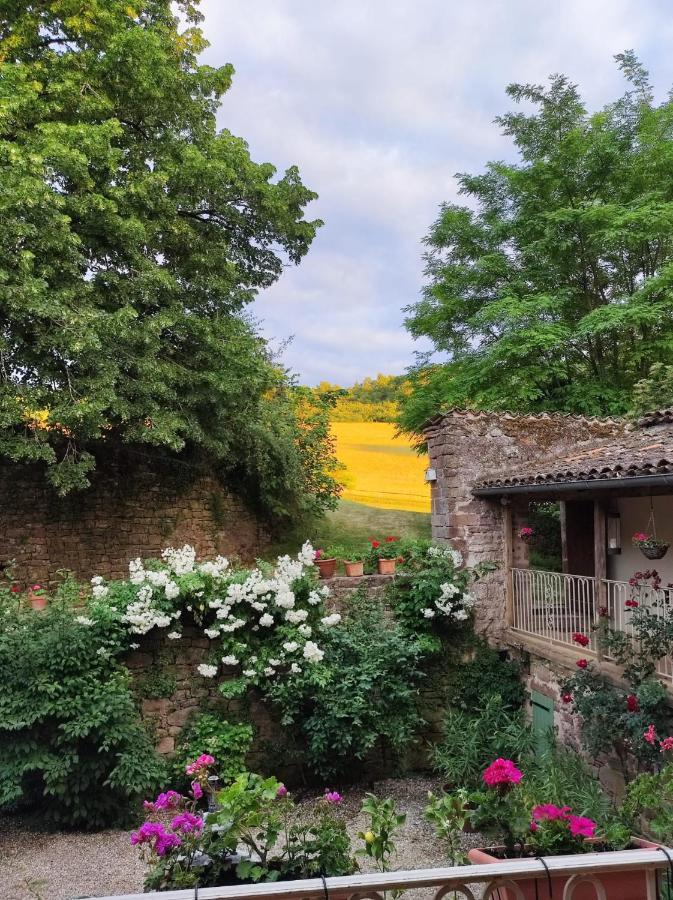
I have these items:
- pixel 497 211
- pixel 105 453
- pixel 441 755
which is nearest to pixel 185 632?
pixel 441 755

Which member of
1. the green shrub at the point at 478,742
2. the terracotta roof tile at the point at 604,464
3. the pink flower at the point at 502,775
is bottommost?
the green shrub at the point at 478,742

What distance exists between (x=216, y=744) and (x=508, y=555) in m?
4.74

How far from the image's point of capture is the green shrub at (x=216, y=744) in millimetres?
7125

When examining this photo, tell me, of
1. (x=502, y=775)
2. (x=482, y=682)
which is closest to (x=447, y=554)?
(x=482, y=682)

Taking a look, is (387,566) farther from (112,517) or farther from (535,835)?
(112,517)

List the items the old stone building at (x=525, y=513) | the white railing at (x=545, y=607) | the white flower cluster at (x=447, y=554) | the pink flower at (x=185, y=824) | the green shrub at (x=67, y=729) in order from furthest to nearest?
the white flower cluster at (x=447, y=554) < the white railing at (x=545, y=607) < the old stone building at (x=525, y=513) < the green shrub at (x=67, y=729) < the pink flower at (x=185, y=824)

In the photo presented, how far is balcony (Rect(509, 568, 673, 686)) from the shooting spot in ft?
23.2

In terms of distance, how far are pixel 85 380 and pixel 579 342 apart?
436 inches

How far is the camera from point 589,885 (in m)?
3.26

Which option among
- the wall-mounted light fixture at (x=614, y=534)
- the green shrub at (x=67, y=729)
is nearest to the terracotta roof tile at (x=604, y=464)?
the wall-mounted light fixture at (x=614, y=534)

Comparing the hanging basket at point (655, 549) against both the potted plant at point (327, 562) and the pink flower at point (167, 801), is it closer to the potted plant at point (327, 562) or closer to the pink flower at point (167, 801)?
the potted plant at point (327, 562)

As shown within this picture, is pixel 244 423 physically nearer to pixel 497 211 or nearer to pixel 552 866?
pixel 497 211

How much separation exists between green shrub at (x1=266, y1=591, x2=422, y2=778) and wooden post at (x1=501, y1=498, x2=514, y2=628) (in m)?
1.76

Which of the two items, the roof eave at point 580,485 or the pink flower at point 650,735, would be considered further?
the roof eave at point 580,485
